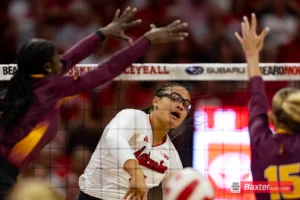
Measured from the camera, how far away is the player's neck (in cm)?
603

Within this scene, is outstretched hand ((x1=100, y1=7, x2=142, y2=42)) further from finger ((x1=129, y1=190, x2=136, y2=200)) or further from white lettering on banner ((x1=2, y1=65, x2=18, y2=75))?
finger ((x1=129, y1=190, x2=136, y2=200))

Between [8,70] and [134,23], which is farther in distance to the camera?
[8,70]

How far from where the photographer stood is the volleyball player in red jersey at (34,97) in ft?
16.0

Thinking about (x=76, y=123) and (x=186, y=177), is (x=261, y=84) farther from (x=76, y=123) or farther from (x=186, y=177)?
(x=76, y=123)

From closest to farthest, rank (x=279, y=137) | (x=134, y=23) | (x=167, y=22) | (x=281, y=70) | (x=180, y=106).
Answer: (x=279, y=137), (x=134, y=23), (x=180, y=106), (x=281, y=70), (x=167, y=22)

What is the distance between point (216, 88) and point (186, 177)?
9.85 ft

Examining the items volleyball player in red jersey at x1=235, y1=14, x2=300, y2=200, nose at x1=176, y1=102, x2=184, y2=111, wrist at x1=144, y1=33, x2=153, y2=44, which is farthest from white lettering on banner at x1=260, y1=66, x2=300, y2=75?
volleyball player in red jersey at x1=235, y1=14, x2=300, y2=200

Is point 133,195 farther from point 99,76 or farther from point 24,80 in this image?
point 24,80

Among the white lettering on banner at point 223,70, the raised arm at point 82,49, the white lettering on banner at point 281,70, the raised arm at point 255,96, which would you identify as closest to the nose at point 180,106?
the white lettering on banner at point 223,70

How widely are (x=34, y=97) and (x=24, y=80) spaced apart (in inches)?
5.4

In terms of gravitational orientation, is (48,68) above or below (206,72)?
below

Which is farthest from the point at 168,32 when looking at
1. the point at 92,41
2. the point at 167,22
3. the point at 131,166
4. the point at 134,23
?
the point at 167,22

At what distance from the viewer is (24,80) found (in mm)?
4902

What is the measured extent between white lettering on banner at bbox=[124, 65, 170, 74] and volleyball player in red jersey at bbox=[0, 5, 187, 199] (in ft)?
3.56
